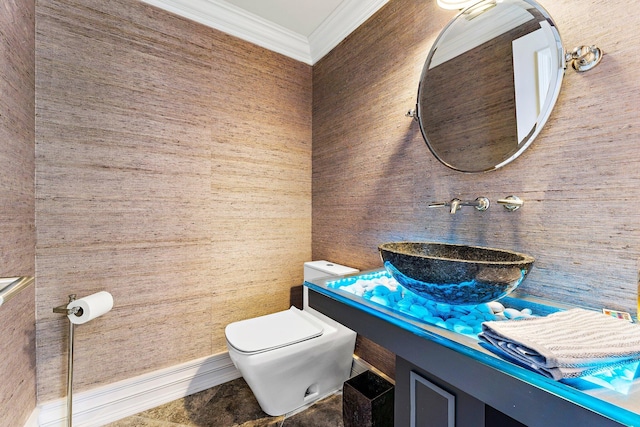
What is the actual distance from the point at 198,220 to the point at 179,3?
4.20ft

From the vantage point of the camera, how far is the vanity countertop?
0.42 meters

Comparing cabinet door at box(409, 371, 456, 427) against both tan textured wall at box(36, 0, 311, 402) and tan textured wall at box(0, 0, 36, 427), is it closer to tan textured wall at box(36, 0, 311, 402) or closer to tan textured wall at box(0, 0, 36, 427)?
tan textured wall at box(36, 0, 311, 402)

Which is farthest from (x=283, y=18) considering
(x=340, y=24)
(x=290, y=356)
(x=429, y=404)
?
(x=429, y=404)

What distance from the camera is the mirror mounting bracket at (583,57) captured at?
0.84 meters

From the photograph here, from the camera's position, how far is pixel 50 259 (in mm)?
1339

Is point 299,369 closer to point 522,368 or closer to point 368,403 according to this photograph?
point 368,403

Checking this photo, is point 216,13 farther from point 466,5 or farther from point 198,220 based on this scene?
point 466,5

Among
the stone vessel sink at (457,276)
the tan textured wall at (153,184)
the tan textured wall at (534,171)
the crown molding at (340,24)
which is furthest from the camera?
the crown molding at (340,24)

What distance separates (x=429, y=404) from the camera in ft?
2.75

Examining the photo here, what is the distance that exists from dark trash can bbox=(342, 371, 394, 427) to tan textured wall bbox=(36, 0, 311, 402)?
2.70ft

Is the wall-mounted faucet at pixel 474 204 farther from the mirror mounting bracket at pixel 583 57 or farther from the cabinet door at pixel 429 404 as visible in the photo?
the cabinet door at pixel 429 404

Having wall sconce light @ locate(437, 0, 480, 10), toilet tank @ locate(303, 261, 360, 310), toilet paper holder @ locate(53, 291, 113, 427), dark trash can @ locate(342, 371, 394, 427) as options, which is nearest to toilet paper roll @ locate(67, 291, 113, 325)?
toilet paper holder @ locate(53, 291, 113, 427)

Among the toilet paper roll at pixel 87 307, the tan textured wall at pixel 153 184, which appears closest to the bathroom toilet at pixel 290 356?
the tan textured wall at pixel 153 184

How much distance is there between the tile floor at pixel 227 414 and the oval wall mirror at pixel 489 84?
1.42 meters
